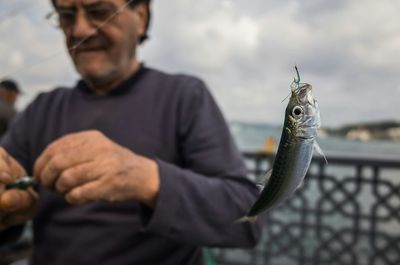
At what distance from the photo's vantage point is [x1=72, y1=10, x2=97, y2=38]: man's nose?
135cm

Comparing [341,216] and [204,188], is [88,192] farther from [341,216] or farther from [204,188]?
[341,216]

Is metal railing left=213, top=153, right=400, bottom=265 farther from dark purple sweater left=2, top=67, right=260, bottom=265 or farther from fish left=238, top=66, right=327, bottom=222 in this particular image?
fish left=238, top=66, right=327, bottom=222

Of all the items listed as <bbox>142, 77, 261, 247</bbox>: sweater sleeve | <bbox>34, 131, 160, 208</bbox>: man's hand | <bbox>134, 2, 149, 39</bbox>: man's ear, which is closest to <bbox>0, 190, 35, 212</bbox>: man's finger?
<bbox>34, 131, 160, 208</bbox>: man's hand

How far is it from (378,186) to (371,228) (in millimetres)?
364

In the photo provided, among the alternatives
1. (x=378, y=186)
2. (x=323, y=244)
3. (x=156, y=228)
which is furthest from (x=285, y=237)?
(x=156, y=228)

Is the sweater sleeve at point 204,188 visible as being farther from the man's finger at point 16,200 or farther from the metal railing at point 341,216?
the metal railing at point 341,216

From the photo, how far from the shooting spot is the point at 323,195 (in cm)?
343

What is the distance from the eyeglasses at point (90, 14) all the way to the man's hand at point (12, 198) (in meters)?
0.45

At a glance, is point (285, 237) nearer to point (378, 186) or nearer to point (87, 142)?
point (378, 186)

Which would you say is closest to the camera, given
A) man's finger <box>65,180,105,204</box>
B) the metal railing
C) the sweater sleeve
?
man's finger <box>65,180,105,204</box>

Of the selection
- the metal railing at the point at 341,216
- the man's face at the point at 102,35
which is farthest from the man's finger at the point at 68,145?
the metal railing at the point at 341,216

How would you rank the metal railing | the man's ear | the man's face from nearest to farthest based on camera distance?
the man's face → the man's ear → the metal railing

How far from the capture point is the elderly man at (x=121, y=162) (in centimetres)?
110

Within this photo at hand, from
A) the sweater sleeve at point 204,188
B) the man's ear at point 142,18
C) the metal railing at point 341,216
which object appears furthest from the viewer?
the metal railing at point 341,216
